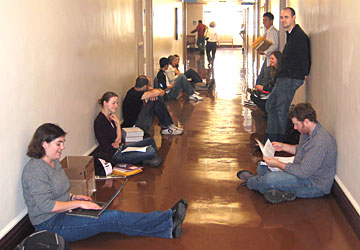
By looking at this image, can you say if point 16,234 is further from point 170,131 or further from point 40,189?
point 170,131

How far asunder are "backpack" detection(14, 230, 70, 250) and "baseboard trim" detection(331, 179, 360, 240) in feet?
7.00

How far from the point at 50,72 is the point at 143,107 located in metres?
3.12

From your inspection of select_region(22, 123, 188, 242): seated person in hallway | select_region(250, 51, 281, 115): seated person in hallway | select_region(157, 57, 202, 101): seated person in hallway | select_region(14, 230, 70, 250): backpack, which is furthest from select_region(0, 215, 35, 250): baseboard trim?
select_region(157, 57, 202, 101): seated person in hallway

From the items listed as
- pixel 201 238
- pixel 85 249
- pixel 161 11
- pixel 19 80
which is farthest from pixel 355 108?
pixel 161 11

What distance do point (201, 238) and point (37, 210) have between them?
1204 millimetres

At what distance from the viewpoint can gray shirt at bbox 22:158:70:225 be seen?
3.17 meters

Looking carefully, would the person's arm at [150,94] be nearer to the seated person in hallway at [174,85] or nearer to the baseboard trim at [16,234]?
the seated person in hallway at [174,85]

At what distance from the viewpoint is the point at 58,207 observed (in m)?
3.21

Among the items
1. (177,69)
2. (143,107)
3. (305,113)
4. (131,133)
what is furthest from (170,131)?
(177,69)

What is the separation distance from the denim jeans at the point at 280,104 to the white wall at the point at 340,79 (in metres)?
0.30

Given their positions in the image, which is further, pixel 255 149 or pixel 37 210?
pixel 255 149

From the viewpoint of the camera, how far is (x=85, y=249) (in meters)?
3.34

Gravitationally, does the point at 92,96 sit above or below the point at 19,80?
below

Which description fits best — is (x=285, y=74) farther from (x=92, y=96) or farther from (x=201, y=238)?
(x=201, y=238)
